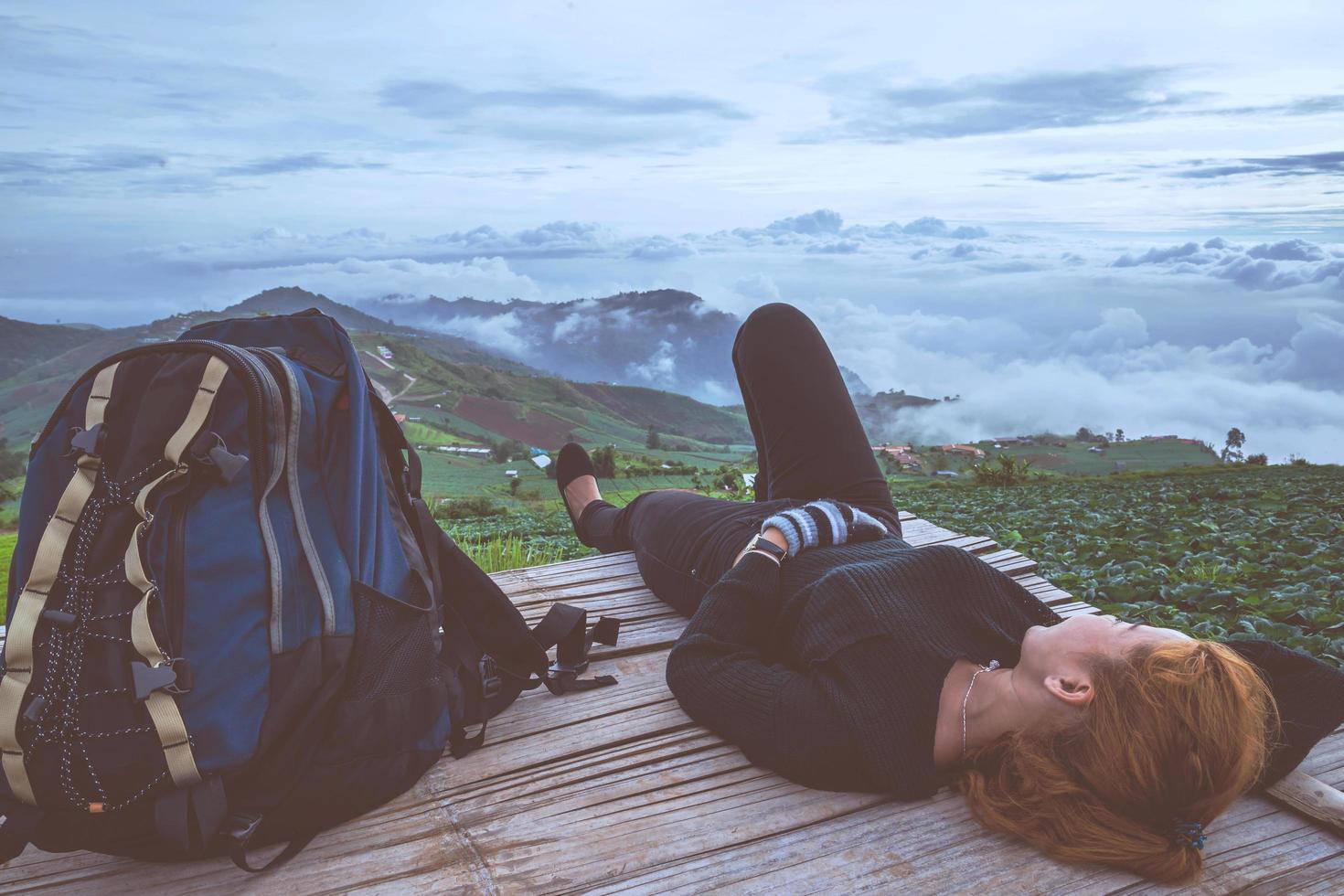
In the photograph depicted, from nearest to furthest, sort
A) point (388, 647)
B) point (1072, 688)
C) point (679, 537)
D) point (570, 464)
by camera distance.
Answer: point (1072, 688)
point (388, 647)
point (679, 537)
point (570, 464)

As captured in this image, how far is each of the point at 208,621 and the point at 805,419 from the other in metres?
2.05

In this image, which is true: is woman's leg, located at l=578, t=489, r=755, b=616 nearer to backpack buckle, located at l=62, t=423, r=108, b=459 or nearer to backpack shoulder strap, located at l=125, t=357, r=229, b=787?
backpack shoulder strap, located at l=125, t=357, r=229, b=787

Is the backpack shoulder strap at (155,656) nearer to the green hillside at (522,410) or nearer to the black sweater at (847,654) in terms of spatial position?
the black sweater at (847,654)

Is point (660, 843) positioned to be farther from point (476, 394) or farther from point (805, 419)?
point (476, 394)

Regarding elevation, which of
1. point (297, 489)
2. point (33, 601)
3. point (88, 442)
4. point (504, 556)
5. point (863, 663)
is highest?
point (88, 442)

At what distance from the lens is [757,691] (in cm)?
205

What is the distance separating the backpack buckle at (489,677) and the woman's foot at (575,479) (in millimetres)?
1566

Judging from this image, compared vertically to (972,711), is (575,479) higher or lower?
higher

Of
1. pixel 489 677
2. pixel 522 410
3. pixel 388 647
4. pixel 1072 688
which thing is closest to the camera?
pixel 1072 688

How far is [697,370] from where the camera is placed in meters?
→ 41.0

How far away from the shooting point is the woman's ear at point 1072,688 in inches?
69.3

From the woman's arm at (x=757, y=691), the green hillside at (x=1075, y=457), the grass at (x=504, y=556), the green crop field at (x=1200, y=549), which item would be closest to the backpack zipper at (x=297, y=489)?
the woman's arm at (x=757, y=691)

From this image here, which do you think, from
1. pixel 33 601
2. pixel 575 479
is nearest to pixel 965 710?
pixel 33 601

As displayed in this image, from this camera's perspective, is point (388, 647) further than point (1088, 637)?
Yes
